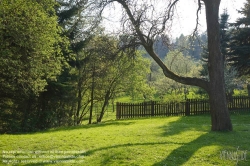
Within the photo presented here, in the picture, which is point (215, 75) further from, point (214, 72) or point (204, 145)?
point (204, 145)

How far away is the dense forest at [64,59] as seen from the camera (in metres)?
10.3

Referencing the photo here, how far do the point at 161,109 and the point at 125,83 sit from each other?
455cm


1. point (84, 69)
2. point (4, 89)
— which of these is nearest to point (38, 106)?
point (4, 89)

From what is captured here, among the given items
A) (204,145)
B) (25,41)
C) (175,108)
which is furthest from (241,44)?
(25,41)

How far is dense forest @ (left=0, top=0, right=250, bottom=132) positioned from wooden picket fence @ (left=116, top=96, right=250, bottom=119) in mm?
2536

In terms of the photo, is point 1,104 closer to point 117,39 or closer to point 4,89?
point 4,89

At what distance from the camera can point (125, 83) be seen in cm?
2422

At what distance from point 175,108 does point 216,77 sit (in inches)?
429

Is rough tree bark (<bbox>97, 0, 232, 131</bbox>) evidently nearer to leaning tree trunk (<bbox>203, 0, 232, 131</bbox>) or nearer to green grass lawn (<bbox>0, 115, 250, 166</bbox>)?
leaning tree trunk (<bbox>203, 0, 232, 131</bbox>)

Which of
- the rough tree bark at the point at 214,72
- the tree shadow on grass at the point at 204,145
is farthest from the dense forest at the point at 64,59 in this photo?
the tree shadow on grass at the point at 204,145

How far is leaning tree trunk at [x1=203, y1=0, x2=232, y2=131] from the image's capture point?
10320 mm

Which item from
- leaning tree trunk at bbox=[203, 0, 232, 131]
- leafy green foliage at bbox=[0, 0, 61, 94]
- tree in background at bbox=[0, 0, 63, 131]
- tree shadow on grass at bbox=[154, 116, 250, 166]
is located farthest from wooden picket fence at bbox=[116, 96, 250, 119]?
leafy green foliage at bbox=[0, 0, 61, 94]

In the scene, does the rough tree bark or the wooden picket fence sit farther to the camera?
the wooden picket fence

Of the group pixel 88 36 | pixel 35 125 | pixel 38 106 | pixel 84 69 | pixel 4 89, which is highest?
pixel 88 36
